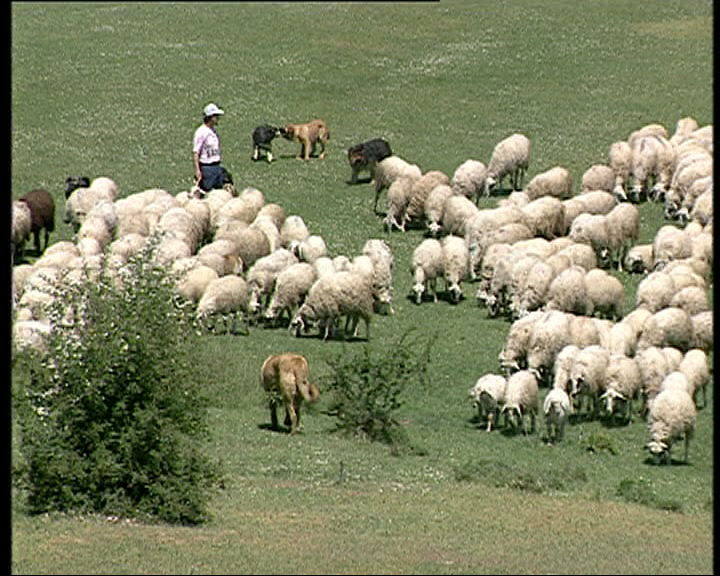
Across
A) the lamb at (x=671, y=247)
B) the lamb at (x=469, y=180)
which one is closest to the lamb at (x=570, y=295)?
the lamb at (x=671, y=247)

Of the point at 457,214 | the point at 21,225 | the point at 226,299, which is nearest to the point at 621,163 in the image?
the point at 457,214

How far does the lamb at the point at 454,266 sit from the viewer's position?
23.0m

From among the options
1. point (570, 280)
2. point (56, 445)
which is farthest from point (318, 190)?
point (56, 445)

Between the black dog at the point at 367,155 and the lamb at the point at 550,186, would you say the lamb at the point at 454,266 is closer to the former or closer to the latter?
the lamb at the point at 550,186

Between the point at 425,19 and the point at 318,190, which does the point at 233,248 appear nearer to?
the point at 318,190

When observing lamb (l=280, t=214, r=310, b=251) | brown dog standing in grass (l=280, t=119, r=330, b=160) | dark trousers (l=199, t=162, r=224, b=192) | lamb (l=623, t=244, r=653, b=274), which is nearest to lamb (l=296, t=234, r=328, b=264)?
lamb (l=280, t=214, r=310, b=251)

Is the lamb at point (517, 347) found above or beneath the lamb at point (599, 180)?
beneath

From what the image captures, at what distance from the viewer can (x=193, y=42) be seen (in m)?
43.4

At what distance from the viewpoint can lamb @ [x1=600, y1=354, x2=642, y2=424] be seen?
17719mm

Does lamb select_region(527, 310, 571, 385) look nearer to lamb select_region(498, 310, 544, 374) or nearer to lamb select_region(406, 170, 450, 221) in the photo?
lamb select_region(498, 310, 544, 374)

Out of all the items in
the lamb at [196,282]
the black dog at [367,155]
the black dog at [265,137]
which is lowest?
the lamb at [196,282]

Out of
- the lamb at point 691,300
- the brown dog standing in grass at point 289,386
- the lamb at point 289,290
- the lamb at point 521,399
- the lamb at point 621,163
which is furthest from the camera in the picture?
the lamb at point 621,163

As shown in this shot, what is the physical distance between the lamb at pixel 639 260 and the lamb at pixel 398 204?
4.42m

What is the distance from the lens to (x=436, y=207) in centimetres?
2608
